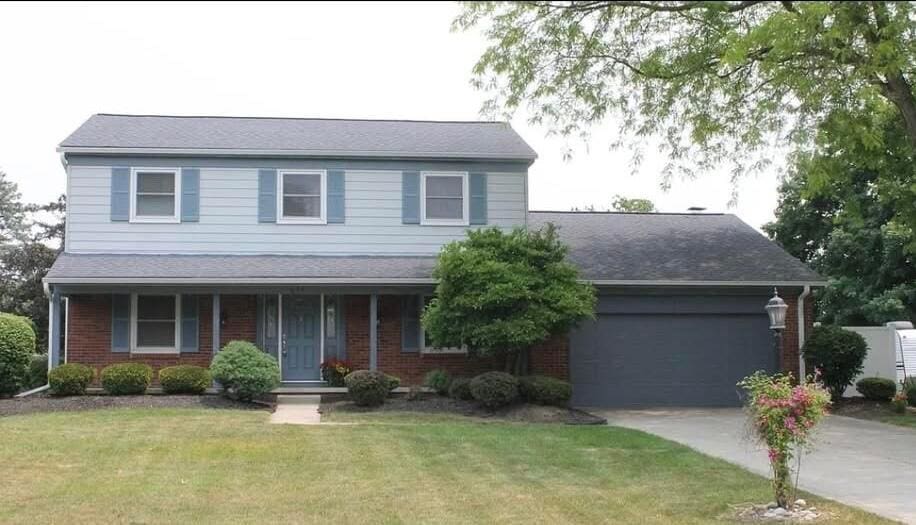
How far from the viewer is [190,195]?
20250 mm

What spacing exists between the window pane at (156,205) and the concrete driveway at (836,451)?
9626 millimetres

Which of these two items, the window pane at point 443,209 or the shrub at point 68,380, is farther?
the window pane at point 443,209

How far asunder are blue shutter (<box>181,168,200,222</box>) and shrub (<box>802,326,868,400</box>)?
12826 mm

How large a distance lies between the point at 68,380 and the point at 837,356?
14628 mm

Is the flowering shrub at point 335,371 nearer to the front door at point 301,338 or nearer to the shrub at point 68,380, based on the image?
the front door at point 301,338

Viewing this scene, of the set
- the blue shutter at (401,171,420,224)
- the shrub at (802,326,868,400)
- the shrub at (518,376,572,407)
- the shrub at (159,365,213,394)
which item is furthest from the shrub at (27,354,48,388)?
the shrub at (802,326,868,400)

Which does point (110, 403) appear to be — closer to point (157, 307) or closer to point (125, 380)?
point (125, 380)

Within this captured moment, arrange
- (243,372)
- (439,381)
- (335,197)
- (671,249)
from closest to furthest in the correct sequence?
1. (243,372)
2. (439,381)
3. (335,197)
4. (671,249)

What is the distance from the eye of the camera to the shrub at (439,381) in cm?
1891

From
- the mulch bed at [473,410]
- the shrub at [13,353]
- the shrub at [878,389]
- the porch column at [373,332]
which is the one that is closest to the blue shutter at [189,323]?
the shrub at [13,353]

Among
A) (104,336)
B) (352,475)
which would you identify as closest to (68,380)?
(104,336)

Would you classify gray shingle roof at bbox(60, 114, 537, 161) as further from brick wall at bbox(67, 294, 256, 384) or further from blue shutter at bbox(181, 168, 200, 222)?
brick wall at bbox(67, 294, 256, 384)

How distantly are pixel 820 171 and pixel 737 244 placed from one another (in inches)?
266

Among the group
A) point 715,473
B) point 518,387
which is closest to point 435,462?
point 715,473
